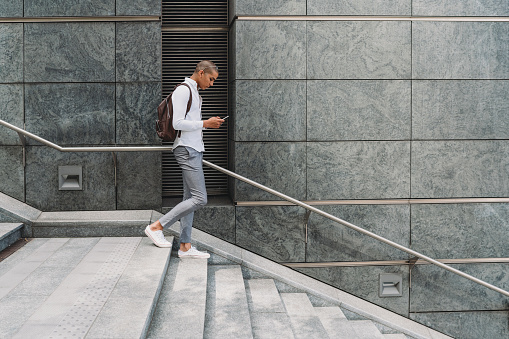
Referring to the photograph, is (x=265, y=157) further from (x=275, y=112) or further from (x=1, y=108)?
(x=1, y=108)

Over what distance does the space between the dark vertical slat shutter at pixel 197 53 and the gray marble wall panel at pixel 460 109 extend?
8.84 feet

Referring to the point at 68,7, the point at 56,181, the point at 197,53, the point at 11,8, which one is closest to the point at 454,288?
the point at 197,53

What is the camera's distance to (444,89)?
6828 mm

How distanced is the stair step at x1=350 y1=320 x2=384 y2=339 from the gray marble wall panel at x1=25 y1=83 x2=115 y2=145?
152 inches

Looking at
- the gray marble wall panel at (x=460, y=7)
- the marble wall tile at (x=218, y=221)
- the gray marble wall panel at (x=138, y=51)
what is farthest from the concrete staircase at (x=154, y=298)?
the gray marble wall panel at (x=460, y=7)

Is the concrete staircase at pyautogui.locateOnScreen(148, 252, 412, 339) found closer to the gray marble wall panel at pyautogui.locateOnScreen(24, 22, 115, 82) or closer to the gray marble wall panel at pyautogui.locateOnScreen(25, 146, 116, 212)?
the gray marble wall panel at pyautogui.locateOnScreen(25, 146, 116, 212)

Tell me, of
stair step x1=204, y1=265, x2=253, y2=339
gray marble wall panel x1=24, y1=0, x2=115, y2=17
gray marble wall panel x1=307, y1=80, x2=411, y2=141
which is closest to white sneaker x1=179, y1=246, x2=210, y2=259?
stair step x1=204, y1=265, x2=253, y2=339

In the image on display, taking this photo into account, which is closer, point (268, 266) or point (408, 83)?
point (268, 266)

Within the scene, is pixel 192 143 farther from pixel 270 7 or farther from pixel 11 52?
pixel 11 52

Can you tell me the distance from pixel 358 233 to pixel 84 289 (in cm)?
375

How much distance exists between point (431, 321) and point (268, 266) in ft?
7.96

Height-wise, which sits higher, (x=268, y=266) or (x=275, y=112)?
(x=275, y=112)

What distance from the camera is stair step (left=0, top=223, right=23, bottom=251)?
554 cm

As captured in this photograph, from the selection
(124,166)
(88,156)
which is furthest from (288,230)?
(88,156)
